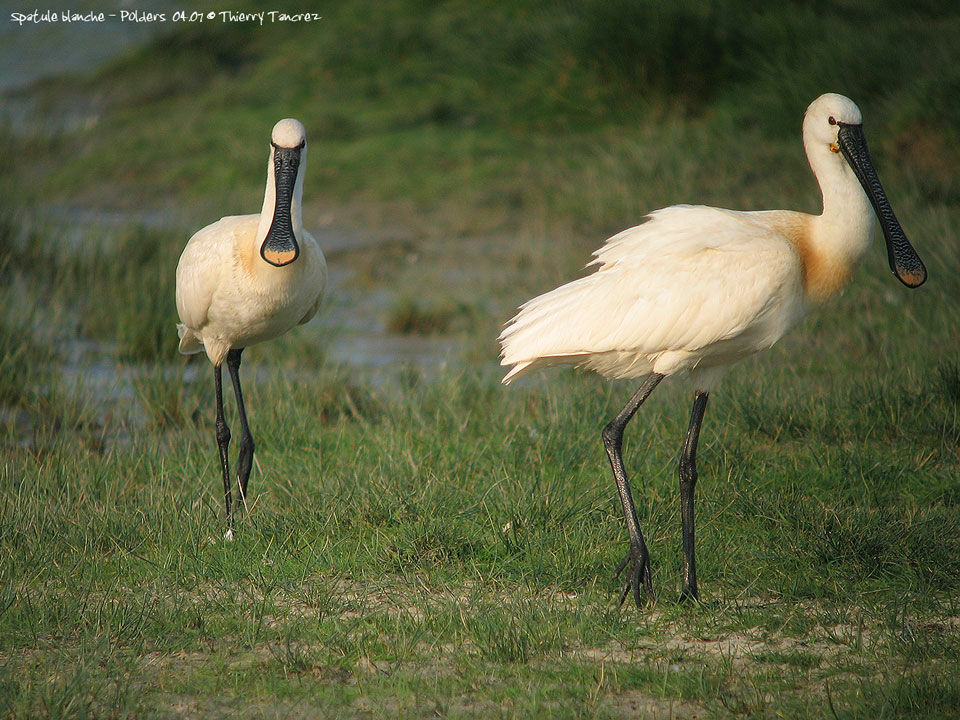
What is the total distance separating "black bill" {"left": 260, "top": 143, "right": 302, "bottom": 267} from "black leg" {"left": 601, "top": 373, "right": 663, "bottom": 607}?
5.35 ft

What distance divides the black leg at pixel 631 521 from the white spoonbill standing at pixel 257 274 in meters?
1.64

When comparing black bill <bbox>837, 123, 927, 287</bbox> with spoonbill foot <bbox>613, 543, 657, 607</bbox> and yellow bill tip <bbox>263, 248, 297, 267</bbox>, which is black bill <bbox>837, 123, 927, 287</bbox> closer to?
spoonbill foot <bbox>613, 543, 657, 607</bbox>

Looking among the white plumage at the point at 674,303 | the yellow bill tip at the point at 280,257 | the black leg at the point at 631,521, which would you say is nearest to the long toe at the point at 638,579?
the black leg at the point at 631,521

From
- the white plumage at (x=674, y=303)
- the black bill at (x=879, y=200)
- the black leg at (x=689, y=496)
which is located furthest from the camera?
the black bill at (x=879, y=200)

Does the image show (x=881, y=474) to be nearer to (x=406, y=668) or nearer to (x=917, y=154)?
(x=406, y=668)

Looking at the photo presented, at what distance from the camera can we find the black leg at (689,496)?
166 inches

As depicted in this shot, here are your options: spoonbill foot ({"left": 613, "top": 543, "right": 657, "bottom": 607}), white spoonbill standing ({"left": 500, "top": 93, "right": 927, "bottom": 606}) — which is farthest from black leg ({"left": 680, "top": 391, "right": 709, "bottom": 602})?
spoonbill foot ({"left": 613, "top": 543, "right": 657, "bottom": 607})

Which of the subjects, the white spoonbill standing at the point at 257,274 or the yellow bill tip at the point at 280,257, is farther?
the white spoonbill standing at the point at 257,274

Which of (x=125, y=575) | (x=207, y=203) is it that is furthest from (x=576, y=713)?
(x=207, y=203)

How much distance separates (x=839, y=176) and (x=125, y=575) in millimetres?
Result: 2997

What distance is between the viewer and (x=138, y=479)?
17.5 ft

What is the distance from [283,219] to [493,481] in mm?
1446

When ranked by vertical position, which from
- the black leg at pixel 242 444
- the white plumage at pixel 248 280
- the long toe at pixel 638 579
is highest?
the white plumage at pixel 248 280

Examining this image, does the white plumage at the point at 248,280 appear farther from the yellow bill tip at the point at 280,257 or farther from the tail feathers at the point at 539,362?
the tail feathers at the point at 539,362
